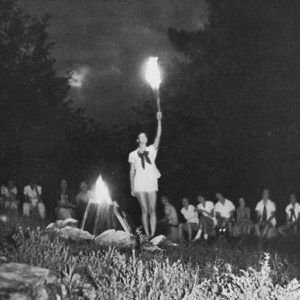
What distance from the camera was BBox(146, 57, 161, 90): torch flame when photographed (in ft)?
32.8

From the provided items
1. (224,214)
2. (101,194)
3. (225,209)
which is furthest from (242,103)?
(101,194)

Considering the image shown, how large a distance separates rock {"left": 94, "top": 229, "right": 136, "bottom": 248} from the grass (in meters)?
0.21

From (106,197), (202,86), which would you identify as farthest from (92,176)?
(106,197)

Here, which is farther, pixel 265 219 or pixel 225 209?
pixel 225 209

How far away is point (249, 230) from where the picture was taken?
51.3 ft

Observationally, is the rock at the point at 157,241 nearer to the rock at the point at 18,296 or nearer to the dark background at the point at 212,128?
the rock at the point at 18,296

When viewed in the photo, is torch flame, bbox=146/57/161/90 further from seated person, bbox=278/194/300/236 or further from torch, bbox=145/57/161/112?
seated person, bbox=278/194/300/236

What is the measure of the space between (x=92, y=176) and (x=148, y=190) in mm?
14471

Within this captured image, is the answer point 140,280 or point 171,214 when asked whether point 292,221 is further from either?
point 140,280

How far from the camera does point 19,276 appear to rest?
5.85 metres

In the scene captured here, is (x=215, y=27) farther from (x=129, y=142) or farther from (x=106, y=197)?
(x=106, y=197)

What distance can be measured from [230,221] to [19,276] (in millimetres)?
11168

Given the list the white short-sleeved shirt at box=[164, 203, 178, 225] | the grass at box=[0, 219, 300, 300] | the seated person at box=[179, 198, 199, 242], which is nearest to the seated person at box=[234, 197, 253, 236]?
the seated person at box=[179, 198, 199, 242]

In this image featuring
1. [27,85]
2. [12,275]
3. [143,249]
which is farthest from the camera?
[27,85]
